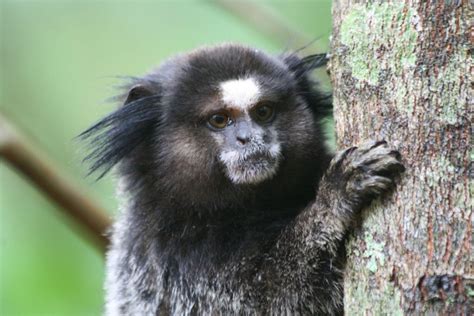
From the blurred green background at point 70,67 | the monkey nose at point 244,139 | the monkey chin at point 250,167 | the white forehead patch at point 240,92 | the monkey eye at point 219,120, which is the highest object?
the white forehead patch at point 240,92

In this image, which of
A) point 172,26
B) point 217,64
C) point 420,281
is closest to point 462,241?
point 420,281

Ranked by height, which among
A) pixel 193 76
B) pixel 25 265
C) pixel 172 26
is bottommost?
pixel 25 265

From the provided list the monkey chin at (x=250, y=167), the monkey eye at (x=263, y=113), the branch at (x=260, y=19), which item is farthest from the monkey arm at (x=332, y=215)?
the branch at (x=260, y=19)

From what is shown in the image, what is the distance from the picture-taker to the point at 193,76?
3.93 m

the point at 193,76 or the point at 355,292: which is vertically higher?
the point at 193,76

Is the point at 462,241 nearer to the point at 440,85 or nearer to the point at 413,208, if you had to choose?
the point at 413,208

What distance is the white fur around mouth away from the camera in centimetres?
363

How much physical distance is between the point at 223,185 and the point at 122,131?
588mm

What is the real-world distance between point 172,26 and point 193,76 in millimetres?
5109

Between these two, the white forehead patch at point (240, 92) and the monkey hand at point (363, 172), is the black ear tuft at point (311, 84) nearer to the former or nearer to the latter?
the white forehead patch at point (240, 92)

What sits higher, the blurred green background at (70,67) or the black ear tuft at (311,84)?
the black ear tuft at (311,84)

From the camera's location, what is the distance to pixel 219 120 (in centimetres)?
380

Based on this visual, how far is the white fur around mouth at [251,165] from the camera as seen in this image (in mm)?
3631

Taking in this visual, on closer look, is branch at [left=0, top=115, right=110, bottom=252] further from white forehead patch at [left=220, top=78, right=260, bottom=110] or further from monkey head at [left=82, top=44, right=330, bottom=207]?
white forehead patch at [left=220, top=78, right=260, bottom=110]
